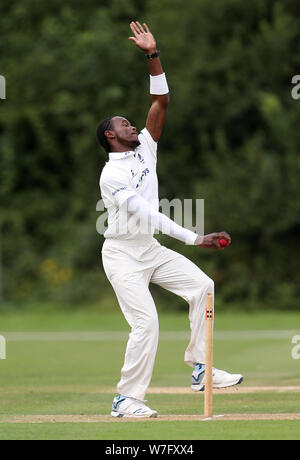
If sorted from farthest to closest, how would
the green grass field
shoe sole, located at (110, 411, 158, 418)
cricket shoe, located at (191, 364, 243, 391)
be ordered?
cricket shoe, located at (191, 364, 243, 391) → shoe sole, located at (110, 411, 158, 418) → the green grass field

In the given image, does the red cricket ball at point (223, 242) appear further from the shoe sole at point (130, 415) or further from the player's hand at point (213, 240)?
the shoe sole at point (130, 415)

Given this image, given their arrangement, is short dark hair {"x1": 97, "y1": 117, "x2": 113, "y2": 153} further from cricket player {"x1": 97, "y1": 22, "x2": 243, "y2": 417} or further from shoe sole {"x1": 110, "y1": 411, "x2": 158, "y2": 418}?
shoe sole {"x1": 110, "y1": 411, "x2": 158, "y2": 418}

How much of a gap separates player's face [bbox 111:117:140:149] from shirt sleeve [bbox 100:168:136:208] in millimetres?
391

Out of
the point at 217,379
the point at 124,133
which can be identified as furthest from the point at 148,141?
the point at 217,379

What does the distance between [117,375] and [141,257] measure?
5.73 metres

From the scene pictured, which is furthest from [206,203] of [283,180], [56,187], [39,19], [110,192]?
[110,192]

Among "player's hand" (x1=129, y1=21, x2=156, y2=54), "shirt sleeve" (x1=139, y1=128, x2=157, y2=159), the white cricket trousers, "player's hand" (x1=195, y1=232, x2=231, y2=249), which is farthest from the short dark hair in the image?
"player's hand" (x1=195, y1=232, x2=231, y2=249)

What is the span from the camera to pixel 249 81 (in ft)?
94.1

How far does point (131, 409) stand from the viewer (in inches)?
338

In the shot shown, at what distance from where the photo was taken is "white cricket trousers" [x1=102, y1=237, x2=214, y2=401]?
8570 millimetres

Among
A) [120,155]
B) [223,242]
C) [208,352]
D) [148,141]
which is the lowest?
[208,352]

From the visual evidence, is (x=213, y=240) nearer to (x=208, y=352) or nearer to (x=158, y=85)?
(x=208, y=352)

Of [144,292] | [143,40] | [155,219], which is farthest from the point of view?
[143,40]

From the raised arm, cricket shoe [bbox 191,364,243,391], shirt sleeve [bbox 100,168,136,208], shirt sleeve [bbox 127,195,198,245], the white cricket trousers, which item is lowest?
cricket shoe [bbox 191,364,243,391]
